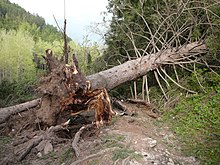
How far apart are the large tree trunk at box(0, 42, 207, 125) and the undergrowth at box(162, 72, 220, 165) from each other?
133 cm

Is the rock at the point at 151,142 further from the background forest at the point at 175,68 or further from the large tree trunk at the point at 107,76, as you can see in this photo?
the large tree trunk at the point at 107,76

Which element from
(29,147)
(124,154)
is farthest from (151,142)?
(29,147)

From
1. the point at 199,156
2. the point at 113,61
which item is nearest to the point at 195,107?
the point at 199,156

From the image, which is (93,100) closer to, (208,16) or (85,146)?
(85,146)

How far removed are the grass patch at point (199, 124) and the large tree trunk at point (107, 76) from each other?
4.90 feet

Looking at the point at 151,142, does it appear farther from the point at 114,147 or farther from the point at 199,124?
the point at 199,124

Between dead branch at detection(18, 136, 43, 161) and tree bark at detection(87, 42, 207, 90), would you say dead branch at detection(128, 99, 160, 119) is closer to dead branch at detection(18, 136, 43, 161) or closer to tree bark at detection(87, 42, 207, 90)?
tree bark at detection(87, 42, 207, 90)

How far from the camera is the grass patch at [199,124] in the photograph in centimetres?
597

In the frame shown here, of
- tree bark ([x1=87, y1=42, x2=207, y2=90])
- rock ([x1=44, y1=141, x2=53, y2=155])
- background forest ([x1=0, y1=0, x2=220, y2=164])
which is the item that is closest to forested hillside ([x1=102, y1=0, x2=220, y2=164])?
Answer: background forest ([x1=0, y1=0, x2=220, y2=164])

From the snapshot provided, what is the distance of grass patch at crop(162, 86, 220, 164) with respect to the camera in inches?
235

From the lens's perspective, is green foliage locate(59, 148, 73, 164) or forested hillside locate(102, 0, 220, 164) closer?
green foliage locate(59, 148, 73, 164)

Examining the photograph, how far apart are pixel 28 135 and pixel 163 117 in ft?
9.96

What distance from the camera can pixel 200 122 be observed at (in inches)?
284

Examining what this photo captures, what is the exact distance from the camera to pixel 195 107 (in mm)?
7883
